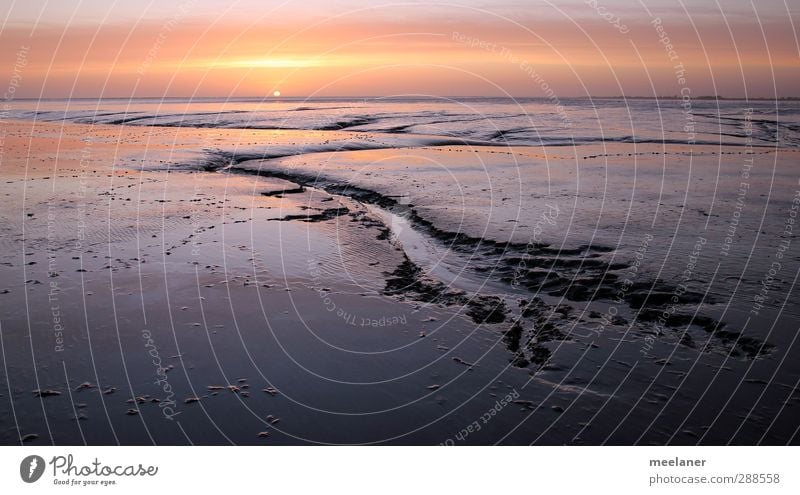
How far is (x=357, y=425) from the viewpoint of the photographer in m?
7.45

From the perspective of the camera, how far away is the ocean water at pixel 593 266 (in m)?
8.14

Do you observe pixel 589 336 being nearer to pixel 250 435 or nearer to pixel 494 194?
pixel 250 435

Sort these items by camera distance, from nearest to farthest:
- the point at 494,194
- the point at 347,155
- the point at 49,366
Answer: the point at 49,366 < the point at 494,194 < the point at 347,155

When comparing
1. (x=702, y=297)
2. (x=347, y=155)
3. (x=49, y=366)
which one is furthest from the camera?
(x=347, y=155)

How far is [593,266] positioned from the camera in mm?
13188

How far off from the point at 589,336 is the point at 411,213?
408 inches

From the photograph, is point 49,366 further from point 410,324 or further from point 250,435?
point 410,324

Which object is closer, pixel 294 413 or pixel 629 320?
pixel 294 413

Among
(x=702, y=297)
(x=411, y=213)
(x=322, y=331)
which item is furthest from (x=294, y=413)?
(x=411, y=213)

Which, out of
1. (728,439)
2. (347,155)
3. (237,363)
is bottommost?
(728,439)

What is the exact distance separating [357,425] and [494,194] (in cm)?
1584

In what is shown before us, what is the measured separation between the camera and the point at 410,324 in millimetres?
10602

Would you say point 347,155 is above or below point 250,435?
above

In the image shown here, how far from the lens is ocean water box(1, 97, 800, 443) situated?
8141mm
